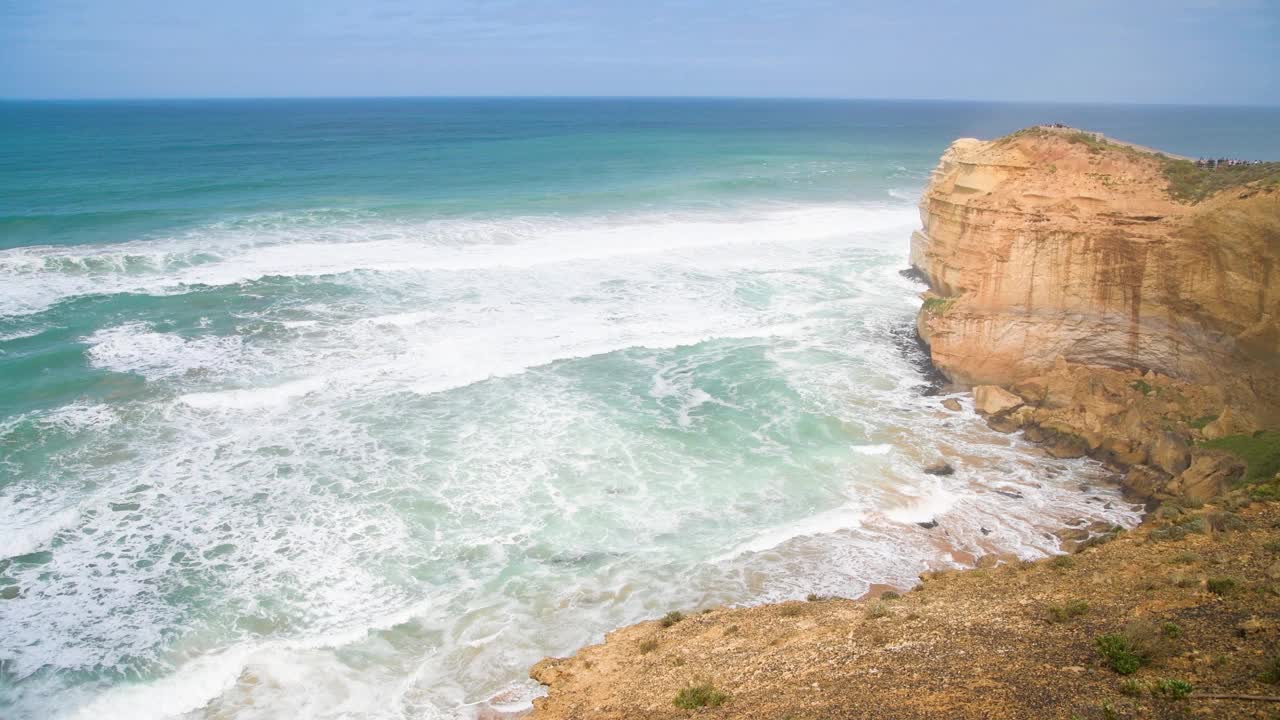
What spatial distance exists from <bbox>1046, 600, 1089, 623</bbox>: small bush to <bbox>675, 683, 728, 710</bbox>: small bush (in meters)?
4.24

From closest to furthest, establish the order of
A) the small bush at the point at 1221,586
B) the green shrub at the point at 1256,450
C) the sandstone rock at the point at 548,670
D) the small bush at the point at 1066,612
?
the small bush at the point at 1221,586 < the small bush at the point at 1066,612 < the sandstone rock at the point at 548,670 < the green shrub at the point at 1256,450

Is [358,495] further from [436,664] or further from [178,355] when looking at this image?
[178,355]

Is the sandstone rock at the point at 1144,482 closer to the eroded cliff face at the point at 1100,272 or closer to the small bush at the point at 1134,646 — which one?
the eroded cliff face at the point at 1100,272

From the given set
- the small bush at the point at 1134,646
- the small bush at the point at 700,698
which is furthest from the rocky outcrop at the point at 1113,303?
the small bush at the point at 700,698

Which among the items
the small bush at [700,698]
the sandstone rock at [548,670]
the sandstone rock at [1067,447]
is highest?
the sandstone rock at [1067,447]

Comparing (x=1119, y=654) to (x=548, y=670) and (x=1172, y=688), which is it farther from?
(x=548, y=670)

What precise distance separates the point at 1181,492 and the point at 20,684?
67.3ft

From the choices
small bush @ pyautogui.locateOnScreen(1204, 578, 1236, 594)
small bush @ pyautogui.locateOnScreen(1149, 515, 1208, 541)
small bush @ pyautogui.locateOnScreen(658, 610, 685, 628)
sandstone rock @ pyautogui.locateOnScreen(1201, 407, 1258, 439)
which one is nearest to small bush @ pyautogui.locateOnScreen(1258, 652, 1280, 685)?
small bush @ pyautogui.locateOnScreen(1204, 578, 1236, 594)

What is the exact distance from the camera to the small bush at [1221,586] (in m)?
9.15

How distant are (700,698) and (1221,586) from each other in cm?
641

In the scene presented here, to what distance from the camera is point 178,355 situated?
74.8 ft

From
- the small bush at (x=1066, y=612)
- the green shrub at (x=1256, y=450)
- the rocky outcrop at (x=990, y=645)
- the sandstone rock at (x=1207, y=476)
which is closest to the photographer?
the rocky outcrop at (x=990, y=645)

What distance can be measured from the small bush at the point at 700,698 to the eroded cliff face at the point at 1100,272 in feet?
44.6

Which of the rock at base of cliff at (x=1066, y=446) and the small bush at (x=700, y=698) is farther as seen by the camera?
the rock at base of cliff at (x=1066, y=446)
